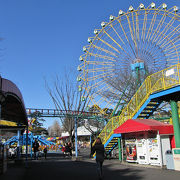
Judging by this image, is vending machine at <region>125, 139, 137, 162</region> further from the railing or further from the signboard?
the signboard

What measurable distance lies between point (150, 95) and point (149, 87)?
1.95 feet

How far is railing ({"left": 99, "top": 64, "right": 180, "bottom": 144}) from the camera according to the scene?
11328 mm

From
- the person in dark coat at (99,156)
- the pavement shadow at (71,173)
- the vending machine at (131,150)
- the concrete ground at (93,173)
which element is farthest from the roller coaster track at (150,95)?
the person in dark coat at (99,156)

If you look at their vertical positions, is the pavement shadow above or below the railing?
below

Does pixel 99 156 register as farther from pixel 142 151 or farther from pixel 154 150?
pixel 142 151

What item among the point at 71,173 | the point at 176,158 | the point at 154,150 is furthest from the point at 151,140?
the point at 71,173

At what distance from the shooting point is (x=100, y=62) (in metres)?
27.4

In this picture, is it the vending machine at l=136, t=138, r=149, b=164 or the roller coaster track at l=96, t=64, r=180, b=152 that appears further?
the vending machine at l=136, t=138, r=149, b=164

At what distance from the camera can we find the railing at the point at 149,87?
1133 centimetres

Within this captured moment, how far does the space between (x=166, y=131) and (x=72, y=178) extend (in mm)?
5568

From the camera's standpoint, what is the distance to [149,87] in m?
13.2

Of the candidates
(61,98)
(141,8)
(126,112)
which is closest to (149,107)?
(126,112)

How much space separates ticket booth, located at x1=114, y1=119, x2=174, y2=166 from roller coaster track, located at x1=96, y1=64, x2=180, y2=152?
5.23 ft

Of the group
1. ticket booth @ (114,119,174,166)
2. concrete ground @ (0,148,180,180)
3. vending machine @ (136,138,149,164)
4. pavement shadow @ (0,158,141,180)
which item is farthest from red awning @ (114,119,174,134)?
pavement shadow @ (0,158,141,180)
